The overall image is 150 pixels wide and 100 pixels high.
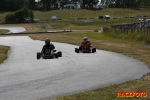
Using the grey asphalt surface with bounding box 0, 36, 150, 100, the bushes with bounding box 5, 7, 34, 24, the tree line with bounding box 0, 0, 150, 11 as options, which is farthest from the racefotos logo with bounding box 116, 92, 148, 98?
the tree line with bounding box 0, 0, 150, 11

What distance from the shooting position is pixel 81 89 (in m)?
9.96

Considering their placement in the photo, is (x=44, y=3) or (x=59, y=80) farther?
(x=44, y=3)

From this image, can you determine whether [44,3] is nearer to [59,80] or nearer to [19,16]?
[19,16]

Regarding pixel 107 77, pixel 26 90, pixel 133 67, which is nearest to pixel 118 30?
pixel 133 67

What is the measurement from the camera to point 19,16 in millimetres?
104625

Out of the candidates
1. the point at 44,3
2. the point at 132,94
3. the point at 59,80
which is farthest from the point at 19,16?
the point at 132,94

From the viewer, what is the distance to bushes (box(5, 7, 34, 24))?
10400 centimetres

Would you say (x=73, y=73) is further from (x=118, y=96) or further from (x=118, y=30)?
(x=118, y=30)

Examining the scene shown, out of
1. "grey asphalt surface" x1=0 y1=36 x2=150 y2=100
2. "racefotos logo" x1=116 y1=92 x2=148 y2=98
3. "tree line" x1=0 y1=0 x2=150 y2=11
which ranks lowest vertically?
"grey asphalt surface" x1=0 y1=36 x2=150 y2=100

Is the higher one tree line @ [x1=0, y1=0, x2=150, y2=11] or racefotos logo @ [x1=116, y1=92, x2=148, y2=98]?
tree line @ [x1=0, y1=0, x2=150, y2=11]

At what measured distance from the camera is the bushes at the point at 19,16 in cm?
10400

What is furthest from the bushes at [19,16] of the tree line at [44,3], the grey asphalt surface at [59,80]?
the grey asphalt surface at [59,80]

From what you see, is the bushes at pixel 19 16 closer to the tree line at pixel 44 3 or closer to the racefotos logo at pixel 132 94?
the tree line at pixel 44 3

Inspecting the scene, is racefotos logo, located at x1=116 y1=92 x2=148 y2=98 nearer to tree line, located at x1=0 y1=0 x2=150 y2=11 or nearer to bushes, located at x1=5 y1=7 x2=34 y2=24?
bushes, located at x1=5 y1=7 x2=34 y2=24
